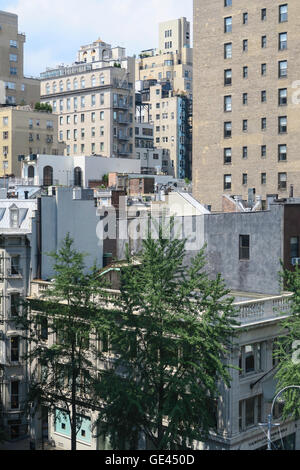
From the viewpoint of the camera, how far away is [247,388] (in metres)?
37.7

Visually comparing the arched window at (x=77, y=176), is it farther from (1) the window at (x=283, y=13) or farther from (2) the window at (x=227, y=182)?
(1) the window at (x=283, y=13)

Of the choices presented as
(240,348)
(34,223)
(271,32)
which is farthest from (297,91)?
(240,348)

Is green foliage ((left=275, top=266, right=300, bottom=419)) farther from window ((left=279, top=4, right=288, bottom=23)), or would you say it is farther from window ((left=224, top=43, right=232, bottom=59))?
window ((left=224, top=43, right=232, bottom=59))

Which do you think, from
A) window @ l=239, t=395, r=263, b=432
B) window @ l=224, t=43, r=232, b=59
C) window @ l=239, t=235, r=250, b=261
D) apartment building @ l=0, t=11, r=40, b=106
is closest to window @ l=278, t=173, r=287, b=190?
window @ l=224, t=43, r=232, b=59

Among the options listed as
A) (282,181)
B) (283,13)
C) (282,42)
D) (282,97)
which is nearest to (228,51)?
(282,42)

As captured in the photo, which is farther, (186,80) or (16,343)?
(186,80)

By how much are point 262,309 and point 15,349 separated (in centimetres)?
1840

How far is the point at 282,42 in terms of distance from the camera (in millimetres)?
67938

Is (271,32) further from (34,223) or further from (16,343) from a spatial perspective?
(16,343)

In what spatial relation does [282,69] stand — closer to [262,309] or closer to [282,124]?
[282,124]

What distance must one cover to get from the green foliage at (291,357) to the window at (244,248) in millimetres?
8035

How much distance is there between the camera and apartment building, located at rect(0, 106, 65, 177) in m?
111

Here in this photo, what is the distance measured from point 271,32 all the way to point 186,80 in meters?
122
